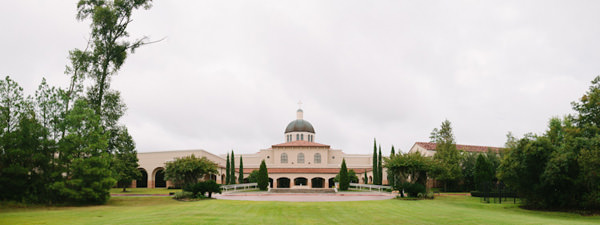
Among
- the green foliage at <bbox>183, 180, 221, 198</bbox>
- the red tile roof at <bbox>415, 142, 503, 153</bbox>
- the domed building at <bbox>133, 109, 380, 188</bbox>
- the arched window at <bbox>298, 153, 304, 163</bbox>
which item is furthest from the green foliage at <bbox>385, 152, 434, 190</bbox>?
the arched window at <bbox>298, 153, 304, 163</bbox>

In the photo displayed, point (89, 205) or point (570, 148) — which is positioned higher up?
point (570, 148)

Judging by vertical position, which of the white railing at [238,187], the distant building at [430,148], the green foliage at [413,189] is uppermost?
the distant building at [430,148]

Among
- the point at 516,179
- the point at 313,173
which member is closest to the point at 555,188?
the point at 516,179

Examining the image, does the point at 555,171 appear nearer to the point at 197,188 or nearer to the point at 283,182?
the point at 197,188

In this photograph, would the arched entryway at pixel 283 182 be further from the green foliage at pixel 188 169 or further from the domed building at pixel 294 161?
the green foliage at pixel 188 169

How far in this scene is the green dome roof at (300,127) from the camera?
63.8 m

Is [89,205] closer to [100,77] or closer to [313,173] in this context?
[100,77]

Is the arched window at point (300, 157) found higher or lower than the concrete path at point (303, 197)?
higher

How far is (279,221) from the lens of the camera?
47.9 ft

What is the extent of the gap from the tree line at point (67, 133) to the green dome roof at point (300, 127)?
38324 mm

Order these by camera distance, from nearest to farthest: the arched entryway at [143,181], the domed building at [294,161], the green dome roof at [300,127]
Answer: the domed building at [294,161] → the arched entryway at [143,181] → the green dome roof at [300,127]

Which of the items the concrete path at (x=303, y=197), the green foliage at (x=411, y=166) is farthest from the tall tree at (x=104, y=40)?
the green foliage at (x=411, y=166)

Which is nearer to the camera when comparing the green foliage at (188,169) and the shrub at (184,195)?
the shrub at (184,195)

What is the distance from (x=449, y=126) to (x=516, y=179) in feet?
96.9
